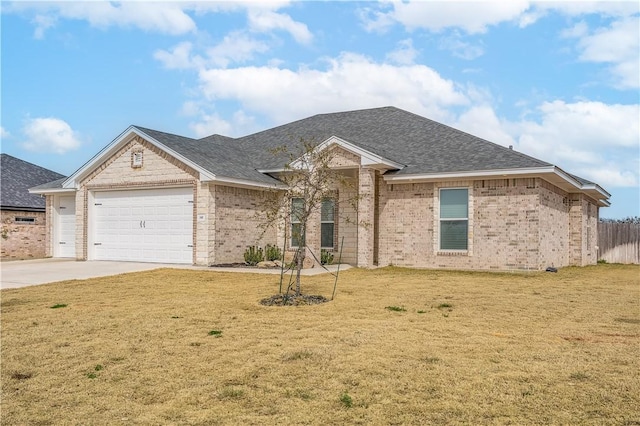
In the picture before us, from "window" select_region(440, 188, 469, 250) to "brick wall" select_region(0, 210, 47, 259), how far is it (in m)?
18.0

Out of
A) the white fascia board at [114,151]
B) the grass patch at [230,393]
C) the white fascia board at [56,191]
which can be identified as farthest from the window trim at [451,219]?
the white fascia board at [56,191]

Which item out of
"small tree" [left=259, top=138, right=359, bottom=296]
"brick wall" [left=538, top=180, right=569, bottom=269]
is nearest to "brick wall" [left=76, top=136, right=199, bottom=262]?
"small tree" [left=259, top=138, right=359, bottom=296]

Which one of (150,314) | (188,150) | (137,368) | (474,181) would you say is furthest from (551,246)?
(137,368)

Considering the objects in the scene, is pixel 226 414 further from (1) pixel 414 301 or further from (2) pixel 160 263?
(2) pixel 160 263

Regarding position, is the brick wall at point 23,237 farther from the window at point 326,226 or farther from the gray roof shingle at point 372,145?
the window at point 326,226

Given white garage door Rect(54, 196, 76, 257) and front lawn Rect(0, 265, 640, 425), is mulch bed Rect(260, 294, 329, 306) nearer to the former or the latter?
front lawn Rect(0, 265, 640, 425)

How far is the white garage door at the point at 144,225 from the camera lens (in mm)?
18844

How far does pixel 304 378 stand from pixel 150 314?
179 inches

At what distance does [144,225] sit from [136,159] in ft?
7.94

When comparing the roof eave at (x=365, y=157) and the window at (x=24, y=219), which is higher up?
the roof eave at (x=365, y=157)

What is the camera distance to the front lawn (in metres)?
4.82

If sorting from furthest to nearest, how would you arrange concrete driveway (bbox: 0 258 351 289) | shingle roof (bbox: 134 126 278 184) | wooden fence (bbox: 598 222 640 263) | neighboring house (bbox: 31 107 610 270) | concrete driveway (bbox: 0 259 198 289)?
1. wooden fence (bbox: 598 222 640 263)
2. shingle roof (bbox: 134 126 278 184)
3. neighboring house (bbox: 31 107 610 270)
4. concrete driveway (bbox: 0 258 351 289)
5. concrete driveway (bbox: 0 259 198 289)

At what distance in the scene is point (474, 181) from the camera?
687 inches

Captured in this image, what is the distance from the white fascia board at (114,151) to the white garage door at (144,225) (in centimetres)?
101
